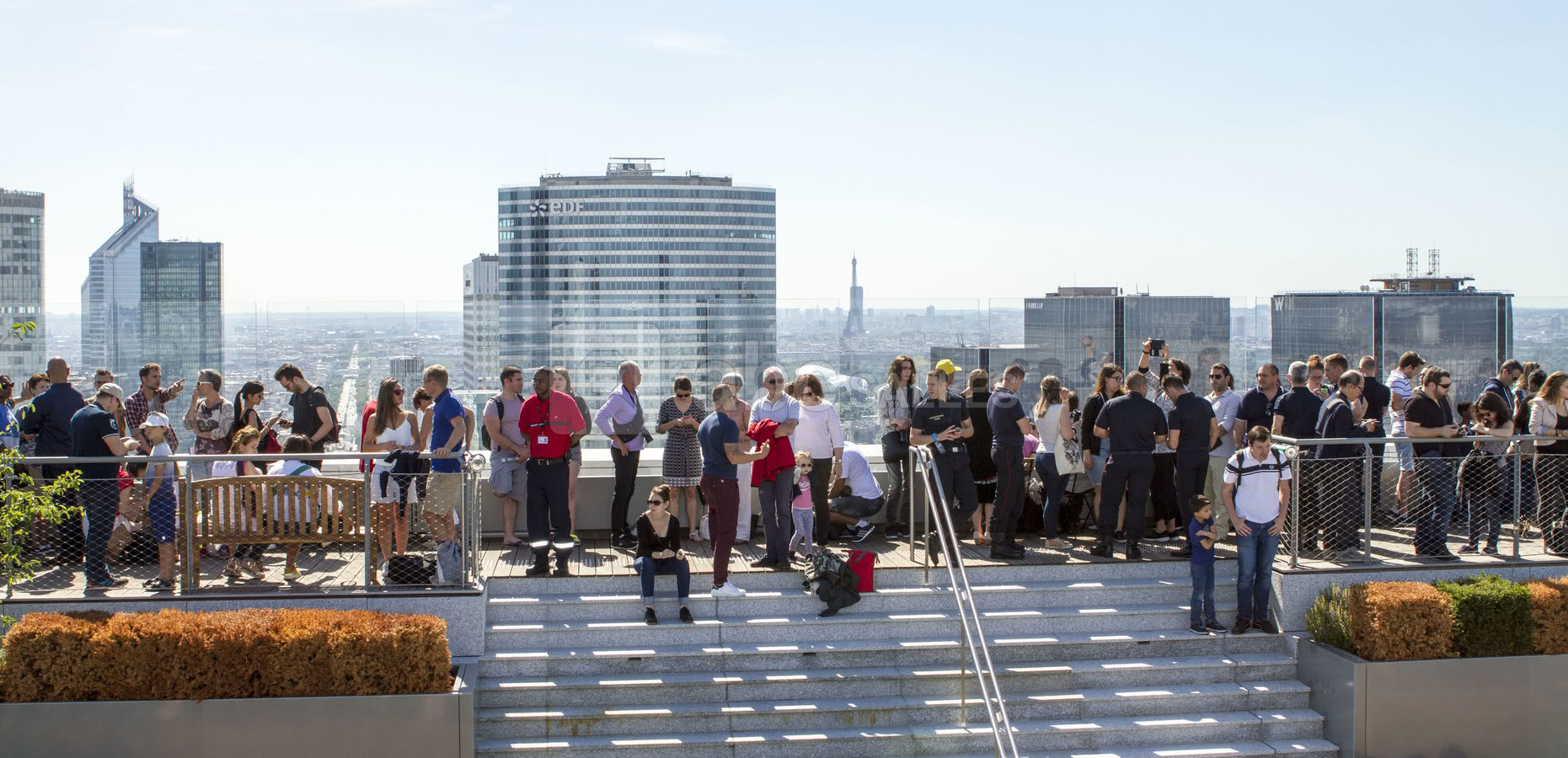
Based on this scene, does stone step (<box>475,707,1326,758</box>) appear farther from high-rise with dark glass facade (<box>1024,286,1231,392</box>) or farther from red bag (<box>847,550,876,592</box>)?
high-rise with dark glass facade (<box>1024,286,1231,392</box>)

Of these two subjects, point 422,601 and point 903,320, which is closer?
point 422,601

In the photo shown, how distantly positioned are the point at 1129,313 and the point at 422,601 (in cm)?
948

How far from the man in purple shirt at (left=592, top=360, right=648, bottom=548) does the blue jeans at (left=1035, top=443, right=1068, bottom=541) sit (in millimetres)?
3321

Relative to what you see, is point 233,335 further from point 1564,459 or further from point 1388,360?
point 1388,360

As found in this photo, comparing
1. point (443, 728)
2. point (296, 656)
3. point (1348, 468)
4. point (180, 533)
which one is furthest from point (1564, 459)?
point (180, 533)

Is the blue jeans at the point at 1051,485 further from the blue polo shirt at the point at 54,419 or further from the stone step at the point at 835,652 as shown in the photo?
the blue polo shirt at the point at 54,419

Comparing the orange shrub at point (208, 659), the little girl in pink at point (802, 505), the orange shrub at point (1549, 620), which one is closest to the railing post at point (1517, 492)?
the orange shrub at point (1549, 620)

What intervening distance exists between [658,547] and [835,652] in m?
1.41

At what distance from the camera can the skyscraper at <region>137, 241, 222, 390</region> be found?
1156cm

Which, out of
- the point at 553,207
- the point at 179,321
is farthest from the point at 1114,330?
the point at 553,207

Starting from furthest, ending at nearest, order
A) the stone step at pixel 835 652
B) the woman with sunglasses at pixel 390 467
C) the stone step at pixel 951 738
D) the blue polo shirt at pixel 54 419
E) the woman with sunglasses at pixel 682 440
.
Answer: the woman with sunglasses at pixel 682 440, the blue polo shirt at pixel 54 419, the woman with sunglasses at pixel 390 467, the stone step at pixel 835 652, the stone step at pixel 951 738

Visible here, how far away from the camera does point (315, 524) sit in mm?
8023

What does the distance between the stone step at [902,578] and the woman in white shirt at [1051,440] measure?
0.73 metres

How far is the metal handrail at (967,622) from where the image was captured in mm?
6977
